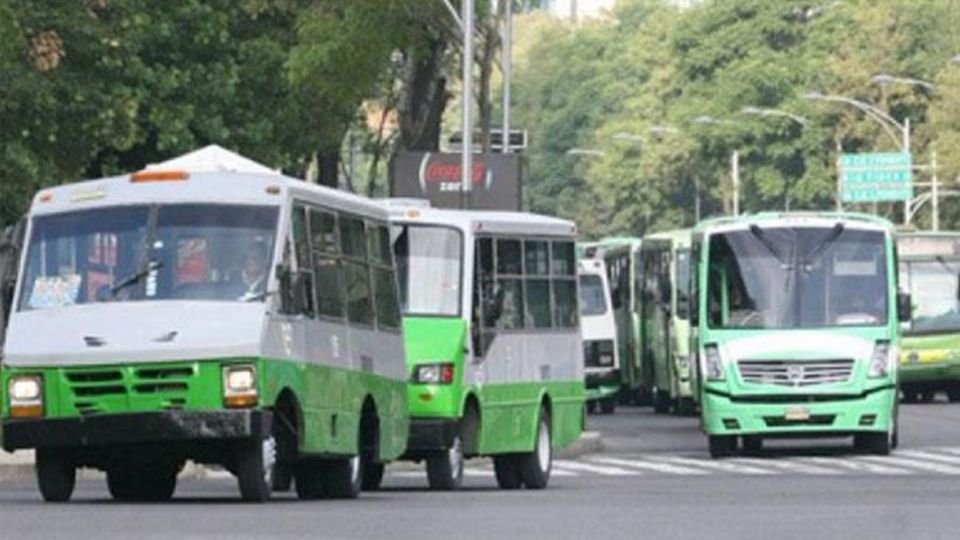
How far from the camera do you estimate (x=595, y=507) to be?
1113 inches

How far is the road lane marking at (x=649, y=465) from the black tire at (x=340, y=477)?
376 inches

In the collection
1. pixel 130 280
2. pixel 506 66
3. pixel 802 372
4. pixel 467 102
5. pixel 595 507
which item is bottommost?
pixel 595 507

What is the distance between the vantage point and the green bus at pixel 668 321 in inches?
2398

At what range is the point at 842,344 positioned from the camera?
4253 centimetres

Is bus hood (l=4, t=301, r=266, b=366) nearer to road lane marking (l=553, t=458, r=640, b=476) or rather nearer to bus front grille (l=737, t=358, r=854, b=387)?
road lane marking (l=553, t=458, r=640, b=476)

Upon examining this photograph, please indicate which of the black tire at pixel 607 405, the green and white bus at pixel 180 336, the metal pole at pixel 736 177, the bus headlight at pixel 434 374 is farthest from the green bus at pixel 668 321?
the metal pole at pixel 736 177

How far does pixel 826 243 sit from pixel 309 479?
554 inches

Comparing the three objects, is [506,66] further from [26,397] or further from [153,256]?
[26,397]

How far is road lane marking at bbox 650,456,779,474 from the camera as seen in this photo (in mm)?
39844

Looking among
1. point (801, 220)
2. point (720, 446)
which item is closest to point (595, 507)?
point (801, 220)

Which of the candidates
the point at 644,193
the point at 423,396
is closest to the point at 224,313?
the point at 423,396

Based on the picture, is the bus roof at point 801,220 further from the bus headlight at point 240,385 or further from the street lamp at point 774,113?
the street lamp at point 774,113

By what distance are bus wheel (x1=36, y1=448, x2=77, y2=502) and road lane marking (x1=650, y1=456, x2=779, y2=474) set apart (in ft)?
39.8

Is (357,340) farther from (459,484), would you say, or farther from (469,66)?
(469,66)
